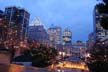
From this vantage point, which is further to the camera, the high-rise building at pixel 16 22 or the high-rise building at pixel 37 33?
the high-rise building at pixel 37 33

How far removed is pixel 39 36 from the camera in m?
170

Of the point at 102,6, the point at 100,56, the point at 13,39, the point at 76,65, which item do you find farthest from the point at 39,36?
the point at 102,6

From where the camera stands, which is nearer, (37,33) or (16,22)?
(16,22)

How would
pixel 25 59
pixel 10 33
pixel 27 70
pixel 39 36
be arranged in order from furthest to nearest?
1. pixel 39 36
2. pixel 10 33
3. pixel 25 59
4. pixel 27 70

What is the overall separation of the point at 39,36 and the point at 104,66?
143m

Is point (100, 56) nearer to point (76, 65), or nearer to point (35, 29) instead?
point (76, 65)

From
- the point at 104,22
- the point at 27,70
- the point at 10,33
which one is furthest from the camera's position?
the point at 10,33

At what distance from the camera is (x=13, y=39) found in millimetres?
57875

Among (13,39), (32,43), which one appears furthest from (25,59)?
(32,43)

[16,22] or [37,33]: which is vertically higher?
[37,33]

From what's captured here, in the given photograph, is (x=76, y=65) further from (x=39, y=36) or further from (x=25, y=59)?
(x=39, y=36)

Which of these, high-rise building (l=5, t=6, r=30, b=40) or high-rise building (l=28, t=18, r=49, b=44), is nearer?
high-rise building (l=5, t=6, r=30, b=40)

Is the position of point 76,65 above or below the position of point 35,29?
below

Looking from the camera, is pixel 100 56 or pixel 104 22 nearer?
pixel 104 22
